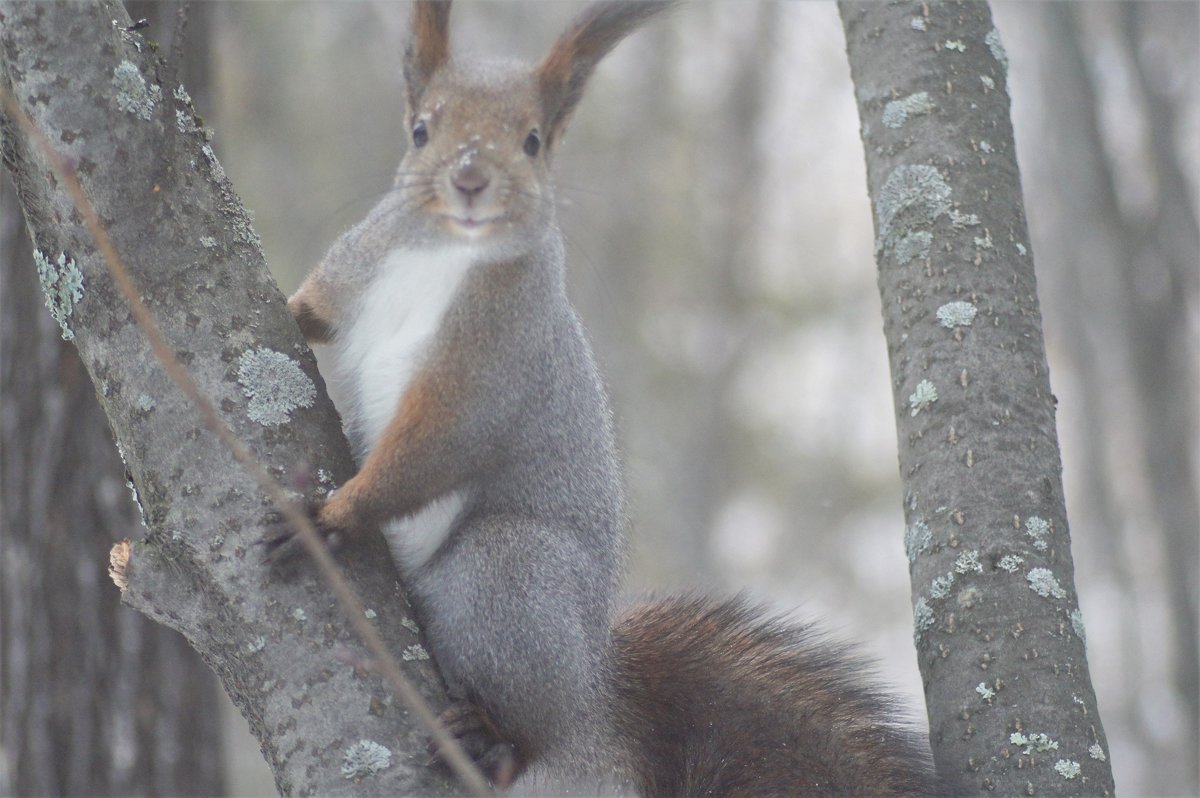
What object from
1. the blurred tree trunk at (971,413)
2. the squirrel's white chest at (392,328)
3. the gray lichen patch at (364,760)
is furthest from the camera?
the squirrel's white chest at (392,328)

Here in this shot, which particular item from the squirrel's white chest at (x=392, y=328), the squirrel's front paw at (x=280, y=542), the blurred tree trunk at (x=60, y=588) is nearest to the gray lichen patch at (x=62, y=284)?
the squirrel's front paw at (x=280, y=542)

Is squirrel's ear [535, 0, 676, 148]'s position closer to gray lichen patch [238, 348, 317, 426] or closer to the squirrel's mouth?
the squirrel's mouth

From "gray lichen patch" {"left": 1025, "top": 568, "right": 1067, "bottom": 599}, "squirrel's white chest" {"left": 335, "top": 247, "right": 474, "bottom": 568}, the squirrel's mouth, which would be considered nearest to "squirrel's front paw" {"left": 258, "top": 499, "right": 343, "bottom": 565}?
"squirrel's white chest" {"left": 335, "top": 247, "right": 474, "bottom": 568}

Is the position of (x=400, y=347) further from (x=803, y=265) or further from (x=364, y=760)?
(x=803, y=265)

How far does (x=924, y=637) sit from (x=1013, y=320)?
584 mm

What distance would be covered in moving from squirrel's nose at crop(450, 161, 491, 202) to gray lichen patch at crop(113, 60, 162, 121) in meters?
0.56

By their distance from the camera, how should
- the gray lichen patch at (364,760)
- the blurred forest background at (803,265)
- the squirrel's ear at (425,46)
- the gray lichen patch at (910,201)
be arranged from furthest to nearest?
the blurred forest background at (803,265) → the squirrel's ear at (425,46) → the gray lichen patch at (910,201) → the gray lichen patch at (364,760)

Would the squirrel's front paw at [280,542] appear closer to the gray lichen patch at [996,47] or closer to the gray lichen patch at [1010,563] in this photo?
the gray lichen patch at [1010,563]

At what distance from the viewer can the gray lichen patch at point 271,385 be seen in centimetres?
187

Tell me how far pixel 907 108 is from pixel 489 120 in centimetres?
81

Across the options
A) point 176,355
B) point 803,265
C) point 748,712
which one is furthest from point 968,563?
point 803,265

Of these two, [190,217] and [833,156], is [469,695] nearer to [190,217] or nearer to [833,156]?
[190,217]

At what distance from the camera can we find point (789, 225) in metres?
11.0

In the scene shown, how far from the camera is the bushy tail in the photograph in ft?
7.22
